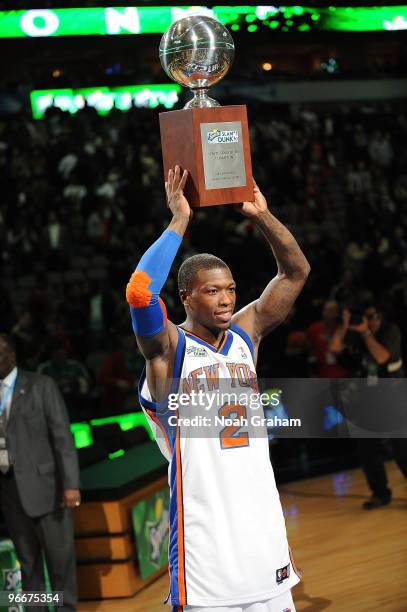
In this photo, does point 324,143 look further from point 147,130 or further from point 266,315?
point 266,315

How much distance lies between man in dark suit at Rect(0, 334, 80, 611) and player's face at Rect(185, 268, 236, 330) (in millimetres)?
2719

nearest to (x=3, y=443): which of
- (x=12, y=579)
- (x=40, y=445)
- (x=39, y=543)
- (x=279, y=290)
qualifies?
(x=40, y=445)

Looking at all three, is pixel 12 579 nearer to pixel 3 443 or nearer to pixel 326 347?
pixel 3 443

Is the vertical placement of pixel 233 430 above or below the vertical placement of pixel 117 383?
above

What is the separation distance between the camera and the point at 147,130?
15953 millimetres

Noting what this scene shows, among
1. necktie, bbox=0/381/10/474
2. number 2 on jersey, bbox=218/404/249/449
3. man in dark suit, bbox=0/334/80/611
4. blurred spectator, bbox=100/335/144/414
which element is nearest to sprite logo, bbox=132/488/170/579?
man in dark suit, bbox=0/334/80/611

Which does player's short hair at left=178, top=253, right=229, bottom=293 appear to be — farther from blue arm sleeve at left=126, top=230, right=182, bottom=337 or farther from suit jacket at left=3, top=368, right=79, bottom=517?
suit jacket at left=3, top=368, right=79, bottom=517

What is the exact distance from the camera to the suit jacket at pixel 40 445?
596 cm

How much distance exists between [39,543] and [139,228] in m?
7.83

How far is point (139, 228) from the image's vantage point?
13.5 m

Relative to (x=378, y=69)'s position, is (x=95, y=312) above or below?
below

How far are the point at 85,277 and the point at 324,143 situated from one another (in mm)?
5360

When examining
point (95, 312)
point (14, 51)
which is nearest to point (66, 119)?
point (14, 51)

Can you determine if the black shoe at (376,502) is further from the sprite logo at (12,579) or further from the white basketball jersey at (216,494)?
the white basketball jersey at (216,494)
